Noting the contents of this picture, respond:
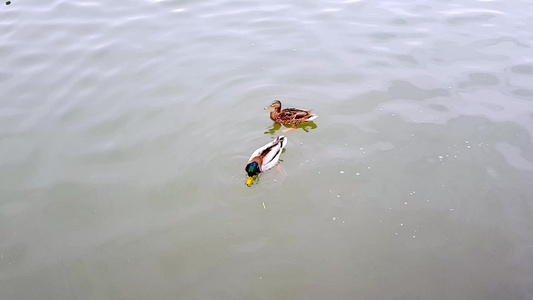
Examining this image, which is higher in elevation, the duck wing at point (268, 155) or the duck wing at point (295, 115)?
the duck wing at point (295, 115)

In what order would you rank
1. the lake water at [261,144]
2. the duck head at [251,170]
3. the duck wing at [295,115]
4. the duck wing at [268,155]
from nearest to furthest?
the lake water at [261,144]
the duck head at [251,170]
the duck wing at [268,155]
the duck wing at [295,115]

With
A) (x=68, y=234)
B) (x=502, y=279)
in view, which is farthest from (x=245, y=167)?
(x=502, y=279)

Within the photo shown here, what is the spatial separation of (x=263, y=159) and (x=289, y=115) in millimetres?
1049

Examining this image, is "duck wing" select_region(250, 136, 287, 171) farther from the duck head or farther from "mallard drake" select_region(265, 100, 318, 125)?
"mallard drake" select_region(265, 100, 318, 125)

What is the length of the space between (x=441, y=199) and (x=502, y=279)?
1185mm

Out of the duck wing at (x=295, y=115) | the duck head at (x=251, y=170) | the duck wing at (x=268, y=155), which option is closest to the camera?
the duck head at (x=251, y=170)

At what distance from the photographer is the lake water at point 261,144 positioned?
459cm

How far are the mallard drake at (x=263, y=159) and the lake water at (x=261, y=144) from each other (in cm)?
18

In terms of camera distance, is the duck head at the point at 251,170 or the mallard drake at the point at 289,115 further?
the mallard drake at the point at 289,115

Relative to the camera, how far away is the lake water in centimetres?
459

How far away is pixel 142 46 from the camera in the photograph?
8.30 m

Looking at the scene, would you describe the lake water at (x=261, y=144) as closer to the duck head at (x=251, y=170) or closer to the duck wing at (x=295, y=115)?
the duck head at (x=251, y=170)

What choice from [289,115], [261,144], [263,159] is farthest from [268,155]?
[289,115]

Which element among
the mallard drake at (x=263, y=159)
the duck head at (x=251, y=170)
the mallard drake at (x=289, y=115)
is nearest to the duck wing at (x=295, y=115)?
the mallard drake at (x=289, y=115)
